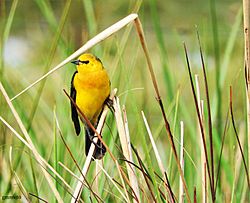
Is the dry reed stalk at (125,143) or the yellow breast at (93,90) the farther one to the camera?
the yellow breast at (93,90)

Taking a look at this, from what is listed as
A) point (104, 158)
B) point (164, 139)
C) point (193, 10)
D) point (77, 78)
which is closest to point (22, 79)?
point (77, 78)

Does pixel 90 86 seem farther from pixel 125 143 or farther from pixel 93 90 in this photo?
pixel 125 143

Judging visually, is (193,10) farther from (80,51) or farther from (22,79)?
(80,51)

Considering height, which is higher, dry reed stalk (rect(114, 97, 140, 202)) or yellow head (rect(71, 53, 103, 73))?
yellow head (rect(71, 53, 103, 73))

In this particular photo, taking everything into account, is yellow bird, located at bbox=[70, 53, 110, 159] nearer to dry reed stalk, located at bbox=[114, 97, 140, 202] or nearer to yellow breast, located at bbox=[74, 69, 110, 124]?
yellow breast, located at bbox=[74, 69, 110, 124]

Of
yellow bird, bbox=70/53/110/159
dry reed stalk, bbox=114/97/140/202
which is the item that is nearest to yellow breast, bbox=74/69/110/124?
yellow bird, bbox=70/53/110/159

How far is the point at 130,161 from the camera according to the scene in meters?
1.41

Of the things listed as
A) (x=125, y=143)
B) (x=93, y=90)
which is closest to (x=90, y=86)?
(x=93, y=90)

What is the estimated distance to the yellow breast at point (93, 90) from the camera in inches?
69.9

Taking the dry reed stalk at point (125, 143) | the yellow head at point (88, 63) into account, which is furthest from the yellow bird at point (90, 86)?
the dry reed stalk at point (125, 143)

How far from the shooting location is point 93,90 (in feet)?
5.87

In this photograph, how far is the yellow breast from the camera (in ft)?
5.82

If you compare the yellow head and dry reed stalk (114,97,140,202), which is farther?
the yellow head

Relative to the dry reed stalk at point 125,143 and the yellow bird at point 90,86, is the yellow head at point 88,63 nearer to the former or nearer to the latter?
the yellow bird at point 90,86
